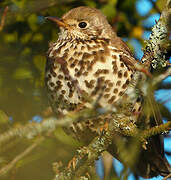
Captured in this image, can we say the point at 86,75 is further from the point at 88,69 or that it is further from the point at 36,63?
the point at 36,63

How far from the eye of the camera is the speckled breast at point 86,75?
137 inches

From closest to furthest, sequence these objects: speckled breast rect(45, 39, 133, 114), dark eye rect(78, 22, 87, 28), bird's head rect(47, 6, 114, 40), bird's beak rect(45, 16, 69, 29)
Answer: speckled breast rect(45, 39, 133, 114) < bird's beak rect(45, 16, 69, 29) < bird's head rect(47, 6, 114, 40) < dark eye rect(78, 22, 87, 28)

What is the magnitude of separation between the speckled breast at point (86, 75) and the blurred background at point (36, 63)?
0.66 feet

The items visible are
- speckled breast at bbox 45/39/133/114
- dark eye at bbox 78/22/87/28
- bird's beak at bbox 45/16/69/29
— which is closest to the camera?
speckled breast at bbox 45/39/133/114

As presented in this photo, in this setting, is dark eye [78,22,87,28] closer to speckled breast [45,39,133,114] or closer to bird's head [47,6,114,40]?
bird's head [47,6,114,40]

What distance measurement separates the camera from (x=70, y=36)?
4.04 meters

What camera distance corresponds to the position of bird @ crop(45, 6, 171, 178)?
3477 mm

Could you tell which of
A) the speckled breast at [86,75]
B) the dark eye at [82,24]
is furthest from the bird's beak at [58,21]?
the speckled breast at [86,75]

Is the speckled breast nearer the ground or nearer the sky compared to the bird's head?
nearer the ground

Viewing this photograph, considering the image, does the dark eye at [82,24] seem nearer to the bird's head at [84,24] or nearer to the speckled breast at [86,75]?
the bird's head at [84,24]

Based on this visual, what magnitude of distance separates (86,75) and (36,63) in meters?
0.74

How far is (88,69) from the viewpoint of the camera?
3531 millimetres

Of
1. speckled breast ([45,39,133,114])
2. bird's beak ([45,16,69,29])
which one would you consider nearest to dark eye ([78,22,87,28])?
bird's beak ([45,16,69,29])

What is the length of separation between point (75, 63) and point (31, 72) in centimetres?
58
